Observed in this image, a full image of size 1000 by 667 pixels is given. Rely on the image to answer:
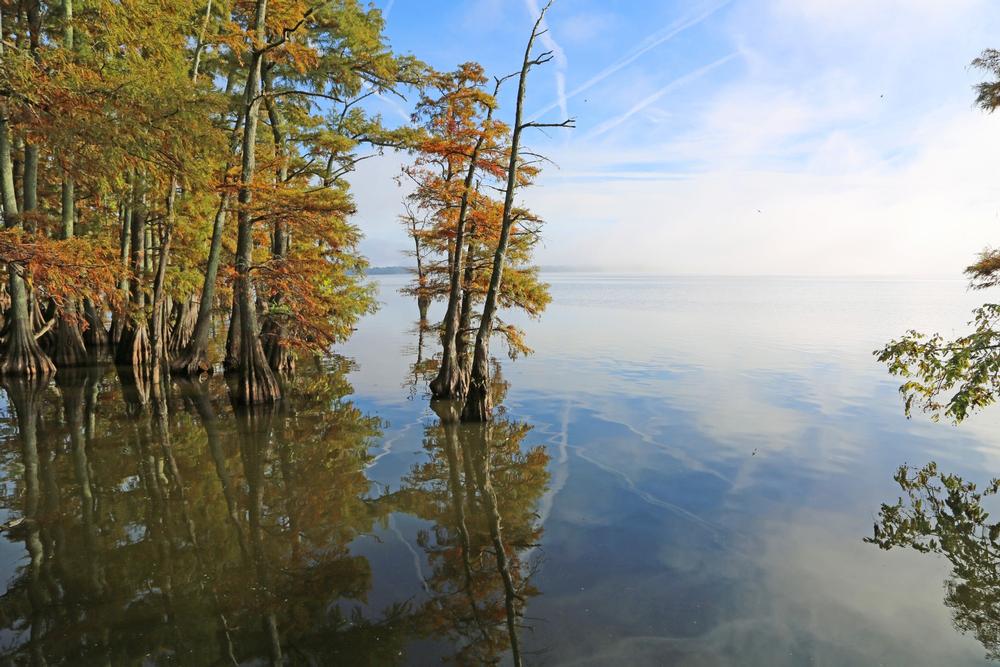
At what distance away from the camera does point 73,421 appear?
11469 millimetres

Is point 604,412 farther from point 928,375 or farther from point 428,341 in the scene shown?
point 428,341

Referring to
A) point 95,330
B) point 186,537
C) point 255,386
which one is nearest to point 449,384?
point 255,386

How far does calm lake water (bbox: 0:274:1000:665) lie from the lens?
15.8ft

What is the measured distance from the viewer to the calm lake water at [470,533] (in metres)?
4.82

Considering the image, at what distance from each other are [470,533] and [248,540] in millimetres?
2578

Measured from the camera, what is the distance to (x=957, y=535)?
7078 mm

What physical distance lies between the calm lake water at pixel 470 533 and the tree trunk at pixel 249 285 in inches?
28.4

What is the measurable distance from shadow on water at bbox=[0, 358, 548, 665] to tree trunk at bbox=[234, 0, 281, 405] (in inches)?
59.0

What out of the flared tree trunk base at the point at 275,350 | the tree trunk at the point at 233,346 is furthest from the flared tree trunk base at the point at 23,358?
the flared tree trunk base at the point at 275,350

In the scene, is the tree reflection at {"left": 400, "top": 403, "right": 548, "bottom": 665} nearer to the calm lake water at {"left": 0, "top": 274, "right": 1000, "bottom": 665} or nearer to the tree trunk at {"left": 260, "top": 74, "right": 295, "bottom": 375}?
the calm lake water at {"left": 0, "top": 274, "right": 1000, "bottom": 665}

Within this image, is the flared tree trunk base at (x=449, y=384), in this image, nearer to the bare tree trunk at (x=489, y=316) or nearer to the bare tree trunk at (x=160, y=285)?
the bare tree trunk at (x=489, y=316)

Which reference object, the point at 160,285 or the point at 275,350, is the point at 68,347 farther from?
the point at 275,350

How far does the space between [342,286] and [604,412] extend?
32.7 feet

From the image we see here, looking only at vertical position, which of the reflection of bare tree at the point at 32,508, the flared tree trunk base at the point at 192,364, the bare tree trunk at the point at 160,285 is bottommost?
the reflection of bare tree at the point at 32,508
